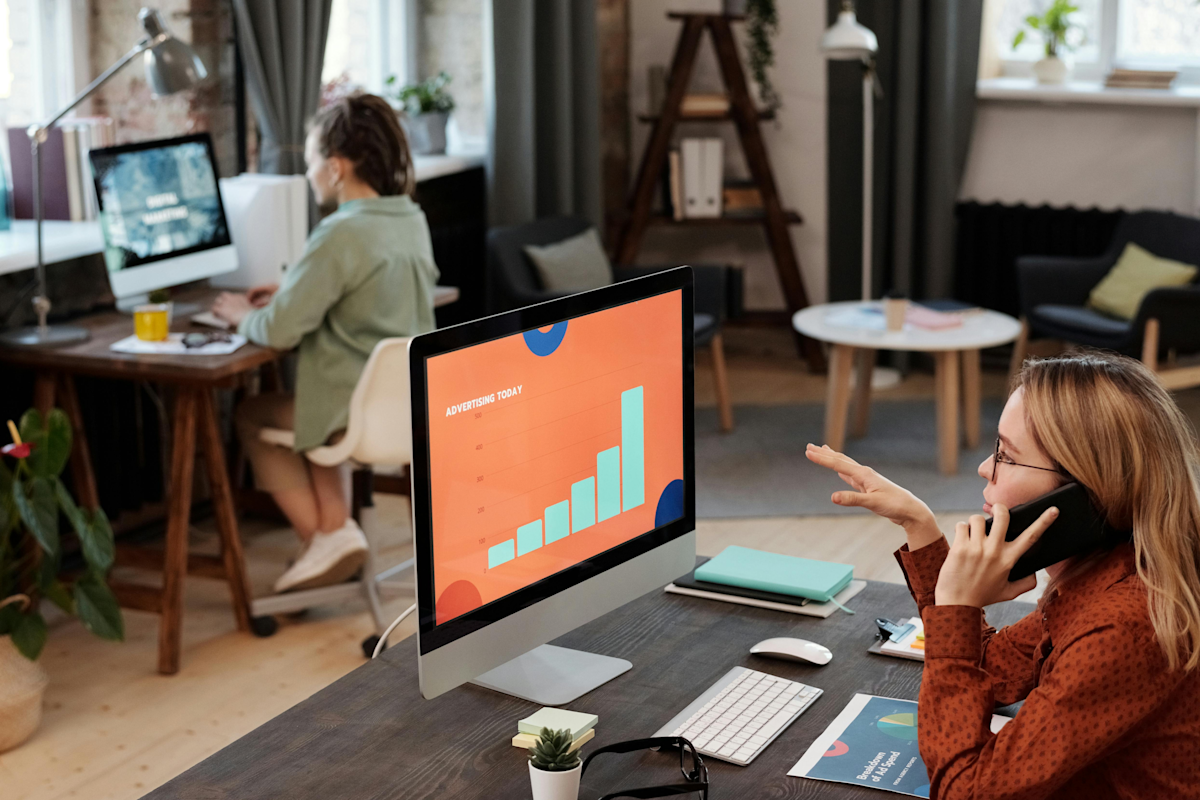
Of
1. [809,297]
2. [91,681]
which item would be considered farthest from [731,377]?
[91,681]

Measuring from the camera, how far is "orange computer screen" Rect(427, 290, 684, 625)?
4.56ft

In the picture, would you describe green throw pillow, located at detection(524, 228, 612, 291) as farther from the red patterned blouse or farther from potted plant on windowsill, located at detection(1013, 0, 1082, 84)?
the red patterned blouse

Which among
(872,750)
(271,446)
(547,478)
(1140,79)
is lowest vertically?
(271,446)

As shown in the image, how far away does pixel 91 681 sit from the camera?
3.04 metres

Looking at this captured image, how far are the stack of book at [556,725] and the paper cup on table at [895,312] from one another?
10.5ft

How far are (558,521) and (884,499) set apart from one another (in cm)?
37

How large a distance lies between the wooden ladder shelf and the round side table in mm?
940

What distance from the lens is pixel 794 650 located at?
159 centimetres

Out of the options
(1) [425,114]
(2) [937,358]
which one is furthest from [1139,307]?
(1) [425,114]

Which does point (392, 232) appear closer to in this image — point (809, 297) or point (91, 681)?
point (91, 681)

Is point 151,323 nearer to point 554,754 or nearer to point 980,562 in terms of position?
point 554,754

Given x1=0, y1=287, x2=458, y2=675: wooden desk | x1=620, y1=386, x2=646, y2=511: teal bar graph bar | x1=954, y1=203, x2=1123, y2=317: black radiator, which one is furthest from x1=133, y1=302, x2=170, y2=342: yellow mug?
x1=954, y1=203, x2=1123, y2=317: black radiator

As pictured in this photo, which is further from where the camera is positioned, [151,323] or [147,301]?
[147,301]

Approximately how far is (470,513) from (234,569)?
6.72 ft
